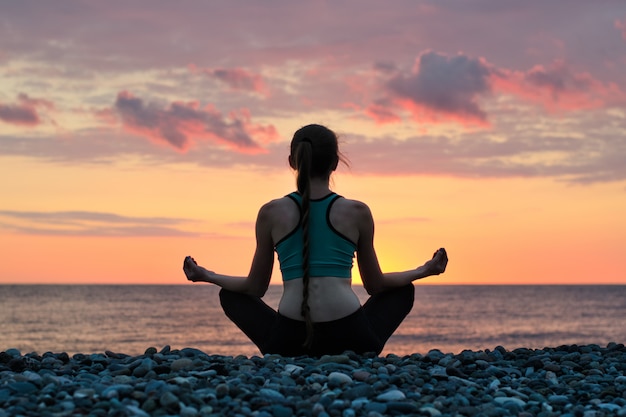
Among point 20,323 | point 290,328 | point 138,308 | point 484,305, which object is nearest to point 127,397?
point 290,328

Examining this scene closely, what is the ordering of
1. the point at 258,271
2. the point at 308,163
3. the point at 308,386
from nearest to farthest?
the point at 308,386 → the point at 308,163 → the point at 258,271

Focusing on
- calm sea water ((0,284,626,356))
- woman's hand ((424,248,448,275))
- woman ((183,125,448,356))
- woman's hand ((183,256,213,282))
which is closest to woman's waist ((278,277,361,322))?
woman ((183,125,448,356))

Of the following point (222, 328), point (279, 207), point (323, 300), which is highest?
point (279, 207)

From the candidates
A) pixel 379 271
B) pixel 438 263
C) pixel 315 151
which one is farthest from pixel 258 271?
pixel 438 263

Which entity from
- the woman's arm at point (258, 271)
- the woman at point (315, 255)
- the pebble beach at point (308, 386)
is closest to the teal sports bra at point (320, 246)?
the woman at point (315, 255)

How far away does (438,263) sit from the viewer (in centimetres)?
633

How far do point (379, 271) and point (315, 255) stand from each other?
0.71 meters

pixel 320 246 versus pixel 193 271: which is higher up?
pixel 320 246

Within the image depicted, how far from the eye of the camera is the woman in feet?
19.1

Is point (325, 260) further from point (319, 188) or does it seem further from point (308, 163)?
point (308, 163)

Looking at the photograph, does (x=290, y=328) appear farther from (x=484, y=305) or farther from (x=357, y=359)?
(x=484, y=305)

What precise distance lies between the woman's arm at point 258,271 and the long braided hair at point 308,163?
376 millimetres

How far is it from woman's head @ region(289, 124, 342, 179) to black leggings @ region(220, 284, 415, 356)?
119cm

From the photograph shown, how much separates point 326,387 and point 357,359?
103 cm
